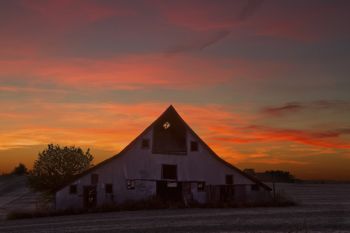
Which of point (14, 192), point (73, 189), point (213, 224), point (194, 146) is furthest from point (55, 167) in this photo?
point (14, 192)

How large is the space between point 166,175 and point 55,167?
53.4 feet

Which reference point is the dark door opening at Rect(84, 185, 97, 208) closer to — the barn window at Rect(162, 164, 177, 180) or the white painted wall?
the white painted wall

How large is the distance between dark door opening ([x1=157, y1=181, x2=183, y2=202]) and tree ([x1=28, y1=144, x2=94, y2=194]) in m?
11.8

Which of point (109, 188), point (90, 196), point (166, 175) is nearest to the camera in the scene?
point (90, 196)

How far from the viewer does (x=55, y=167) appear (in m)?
61.9

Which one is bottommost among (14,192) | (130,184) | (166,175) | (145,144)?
(130,184)

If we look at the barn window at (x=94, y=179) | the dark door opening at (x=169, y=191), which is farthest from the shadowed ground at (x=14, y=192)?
the barn window at (x=94, y=179)

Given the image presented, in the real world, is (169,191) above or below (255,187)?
below

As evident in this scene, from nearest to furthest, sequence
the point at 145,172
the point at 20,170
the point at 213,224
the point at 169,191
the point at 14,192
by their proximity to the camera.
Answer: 1. the point at 213,224
2. the point at 145,172
3. the point at 169,191
4. the point at 14,192
5. the point at 20,170

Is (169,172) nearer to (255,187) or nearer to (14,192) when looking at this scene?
(255,187)

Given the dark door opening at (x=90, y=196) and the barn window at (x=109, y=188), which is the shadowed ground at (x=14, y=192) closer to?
the dark door opening at (x=90, y=196)

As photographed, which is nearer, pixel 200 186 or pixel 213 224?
pixel 213 224

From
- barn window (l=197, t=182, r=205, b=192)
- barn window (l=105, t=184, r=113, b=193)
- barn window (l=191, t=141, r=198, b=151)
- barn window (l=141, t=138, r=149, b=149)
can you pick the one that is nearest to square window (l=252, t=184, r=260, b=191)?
barn window (l=197, t=182, r=205, b=192)

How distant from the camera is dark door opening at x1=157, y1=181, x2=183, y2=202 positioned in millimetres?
52375
